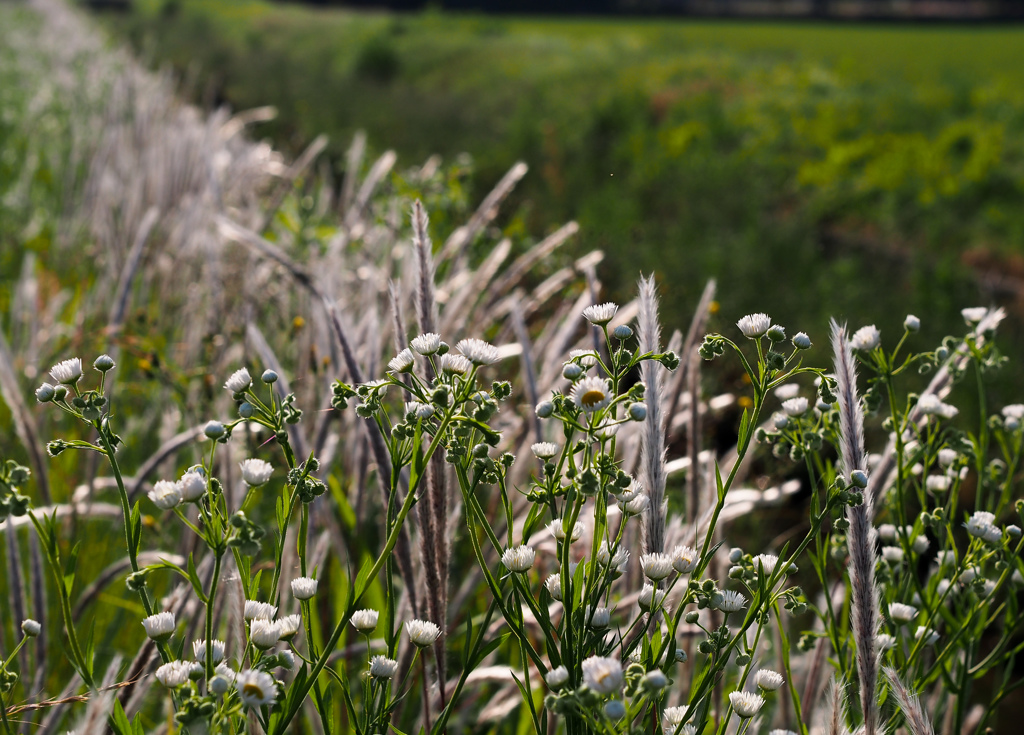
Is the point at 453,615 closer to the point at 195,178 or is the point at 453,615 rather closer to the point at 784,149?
the point at 195,178

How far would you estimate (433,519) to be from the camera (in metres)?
0.99

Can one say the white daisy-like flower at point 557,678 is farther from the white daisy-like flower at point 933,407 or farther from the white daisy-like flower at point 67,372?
the white daisy-like flower at point 933,407

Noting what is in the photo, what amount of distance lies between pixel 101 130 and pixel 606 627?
5347 mm

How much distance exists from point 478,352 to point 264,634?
0.31 m

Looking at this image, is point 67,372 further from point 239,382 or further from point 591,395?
point 591,395

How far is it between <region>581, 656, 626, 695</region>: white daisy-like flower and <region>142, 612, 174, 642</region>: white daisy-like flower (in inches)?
15.1

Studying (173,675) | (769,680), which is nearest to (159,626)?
(173,675)

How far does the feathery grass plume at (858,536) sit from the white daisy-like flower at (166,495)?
650 mm

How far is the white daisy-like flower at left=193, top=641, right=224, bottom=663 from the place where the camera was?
0.85 metres

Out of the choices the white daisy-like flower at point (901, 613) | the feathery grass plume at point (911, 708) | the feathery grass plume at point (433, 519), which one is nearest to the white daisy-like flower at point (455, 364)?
the feathery grass plume at point (433, 519)

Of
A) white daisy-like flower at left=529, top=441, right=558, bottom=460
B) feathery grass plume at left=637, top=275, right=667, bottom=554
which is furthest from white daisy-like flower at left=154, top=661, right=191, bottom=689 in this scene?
feathery grass plume at left=637, top=275, right=667, bottom=554

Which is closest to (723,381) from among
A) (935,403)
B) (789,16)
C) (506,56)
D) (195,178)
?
(935,403)

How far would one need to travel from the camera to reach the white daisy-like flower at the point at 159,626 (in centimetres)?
78

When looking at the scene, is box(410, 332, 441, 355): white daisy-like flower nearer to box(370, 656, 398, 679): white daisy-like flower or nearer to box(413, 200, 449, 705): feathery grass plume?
box(413, 200, 449, 705): feathery grass plume
